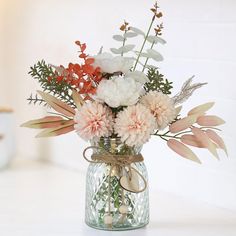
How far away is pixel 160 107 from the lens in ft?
4.33

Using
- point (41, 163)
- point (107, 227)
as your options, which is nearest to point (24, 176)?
point (41, 163)

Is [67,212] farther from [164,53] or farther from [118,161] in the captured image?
[164,53]

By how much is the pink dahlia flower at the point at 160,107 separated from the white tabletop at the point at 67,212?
0.78 ft

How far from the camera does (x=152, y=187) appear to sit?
176cm

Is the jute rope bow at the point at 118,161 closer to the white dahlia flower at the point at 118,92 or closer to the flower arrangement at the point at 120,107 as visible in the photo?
the flower arrangement at the point at 120,107

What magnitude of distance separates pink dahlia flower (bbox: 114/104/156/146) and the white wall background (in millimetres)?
325

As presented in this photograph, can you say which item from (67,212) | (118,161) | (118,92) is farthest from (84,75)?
(67,212)

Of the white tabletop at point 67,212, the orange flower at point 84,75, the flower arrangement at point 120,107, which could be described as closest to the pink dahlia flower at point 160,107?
the flower arrangement at point 120,107

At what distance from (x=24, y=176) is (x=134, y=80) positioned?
74 cm

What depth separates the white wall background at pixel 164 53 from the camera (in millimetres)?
1553

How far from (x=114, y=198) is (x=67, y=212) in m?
0.20

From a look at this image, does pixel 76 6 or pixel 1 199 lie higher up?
pixel 76 6

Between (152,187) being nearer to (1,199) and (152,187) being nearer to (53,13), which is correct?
(1,199)

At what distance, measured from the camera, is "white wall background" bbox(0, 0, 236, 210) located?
1.55 m
